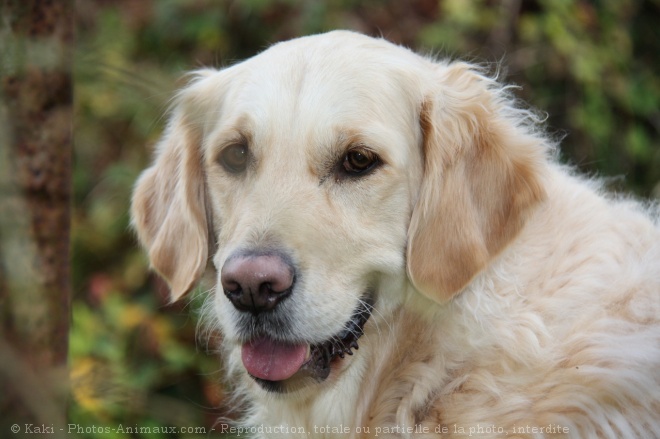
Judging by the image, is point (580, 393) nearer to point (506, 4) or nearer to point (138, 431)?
point (138, 431)

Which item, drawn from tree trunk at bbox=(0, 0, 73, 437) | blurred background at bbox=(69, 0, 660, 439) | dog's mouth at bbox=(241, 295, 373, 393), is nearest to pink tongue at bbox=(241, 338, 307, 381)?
dog's mouth at bbox=(241, 295, 373, 393)

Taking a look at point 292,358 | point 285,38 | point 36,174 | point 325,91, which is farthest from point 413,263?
point 285,38

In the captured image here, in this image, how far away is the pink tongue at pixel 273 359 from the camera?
2.79 meters

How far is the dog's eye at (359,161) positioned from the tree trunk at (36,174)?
100 cm

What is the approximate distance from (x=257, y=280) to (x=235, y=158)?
684 mm

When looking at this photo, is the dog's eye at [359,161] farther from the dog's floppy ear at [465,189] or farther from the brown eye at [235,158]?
the brown eye at [235,158]

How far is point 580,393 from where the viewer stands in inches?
103

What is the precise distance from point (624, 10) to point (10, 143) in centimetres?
506

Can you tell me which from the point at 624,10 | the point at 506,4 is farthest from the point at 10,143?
the point at 624,10

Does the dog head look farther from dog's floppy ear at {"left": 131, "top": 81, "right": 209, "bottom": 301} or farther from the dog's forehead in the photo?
dog's floppy ear at {"left": 131, "top": 81, "right": 209, "bottom": 301}

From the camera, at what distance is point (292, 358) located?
2801mm

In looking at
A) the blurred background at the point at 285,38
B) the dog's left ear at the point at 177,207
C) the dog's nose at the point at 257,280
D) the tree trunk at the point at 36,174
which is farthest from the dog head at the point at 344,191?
the blurred background at the point at 285,38

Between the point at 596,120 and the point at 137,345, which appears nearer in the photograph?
the point at 137,345

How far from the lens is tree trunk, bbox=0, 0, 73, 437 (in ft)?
8.30
